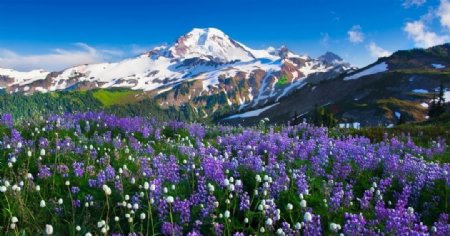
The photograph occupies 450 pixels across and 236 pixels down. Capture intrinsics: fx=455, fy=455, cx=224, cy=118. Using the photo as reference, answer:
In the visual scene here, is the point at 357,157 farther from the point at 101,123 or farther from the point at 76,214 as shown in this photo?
the point at 101,123

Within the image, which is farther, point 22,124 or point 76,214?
point 22,124

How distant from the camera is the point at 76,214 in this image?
624 cm

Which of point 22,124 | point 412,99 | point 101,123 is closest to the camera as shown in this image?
point 22,124

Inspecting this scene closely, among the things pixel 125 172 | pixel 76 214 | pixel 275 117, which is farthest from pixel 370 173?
pixel 275 117

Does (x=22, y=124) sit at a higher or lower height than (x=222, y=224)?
higher

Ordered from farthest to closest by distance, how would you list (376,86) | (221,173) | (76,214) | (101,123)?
1. (376,86)
2. (101,123)
3. (221,173)
4. (76,214)

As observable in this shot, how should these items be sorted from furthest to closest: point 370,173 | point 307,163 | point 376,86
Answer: point 376,86
point 307,163
point 370,173

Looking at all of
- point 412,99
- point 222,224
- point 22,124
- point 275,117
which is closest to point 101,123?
point 22,124

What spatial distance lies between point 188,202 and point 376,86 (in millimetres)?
197533

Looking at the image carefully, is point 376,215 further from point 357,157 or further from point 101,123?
point 101,123

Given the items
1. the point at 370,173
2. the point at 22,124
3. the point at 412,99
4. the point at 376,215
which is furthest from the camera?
the point at 412,99

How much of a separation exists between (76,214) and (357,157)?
5.23 metres

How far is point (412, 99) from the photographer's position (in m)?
166

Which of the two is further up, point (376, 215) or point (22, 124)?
point (22, 124)
